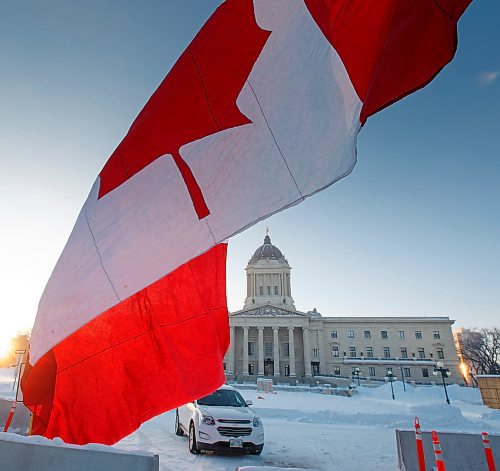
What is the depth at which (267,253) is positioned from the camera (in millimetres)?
107188

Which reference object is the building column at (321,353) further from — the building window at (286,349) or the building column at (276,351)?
the building column at (276,351)

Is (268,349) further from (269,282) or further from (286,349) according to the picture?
(269,282)

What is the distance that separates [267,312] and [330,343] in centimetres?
1607

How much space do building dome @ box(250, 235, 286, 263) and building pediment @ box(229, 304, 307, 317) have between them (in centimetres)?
2161

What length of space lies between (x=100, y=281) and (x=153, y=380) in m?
1.18

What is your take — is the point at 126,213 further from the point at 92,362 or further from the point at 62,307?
the point at 92,362

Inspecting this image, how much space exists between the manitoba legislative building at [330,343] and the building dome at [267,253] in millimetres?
21734

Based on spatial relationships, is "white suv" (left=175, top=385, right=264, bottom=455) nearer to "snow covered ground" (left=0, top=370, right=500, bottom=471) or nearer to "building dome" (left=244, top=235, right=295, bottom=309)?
"snow covered ground" (left=0, top=370, right=500, bottom=471)

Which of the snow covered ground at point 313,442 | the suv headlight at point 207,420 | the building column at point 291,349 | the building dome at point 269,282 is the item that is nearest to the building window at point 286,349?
the building column at point 291,349

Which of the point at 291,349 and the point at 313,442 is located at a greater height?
the point at 291,349

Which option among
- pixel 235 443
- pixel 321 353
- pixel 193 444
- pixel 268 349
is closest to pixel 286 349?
pixel 268 349

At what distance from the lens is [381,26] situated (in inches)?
110

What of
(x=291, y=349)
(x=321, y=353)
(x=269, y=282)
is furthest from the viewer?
(x=269, y=282)

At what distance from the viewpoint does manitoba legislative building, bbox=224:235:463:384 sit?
80438 millimetres
